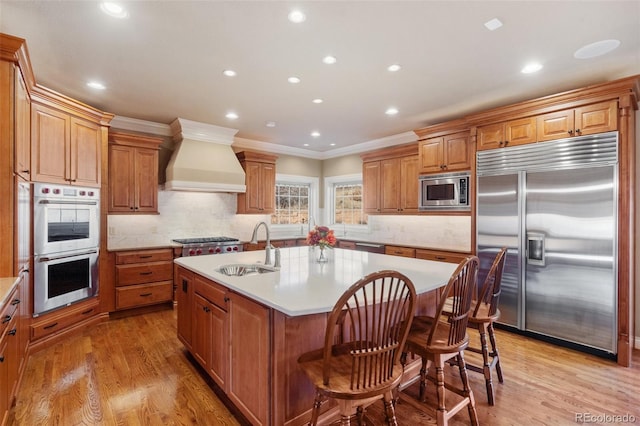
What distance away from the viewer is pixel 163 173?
15.9 feet

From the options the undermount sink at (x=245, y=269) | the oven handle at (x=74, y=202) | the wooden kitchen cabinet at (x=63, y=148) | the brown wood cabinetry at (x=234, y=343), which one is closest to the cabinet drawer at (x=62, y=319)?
the oven handle at (x=74, y=202)

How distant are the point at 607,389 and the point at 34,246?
5137mm

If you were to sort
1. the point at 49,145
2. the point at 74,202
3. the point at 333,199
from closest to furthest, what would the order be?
the point at 49,145
the point at 74,202
the point at 333,199

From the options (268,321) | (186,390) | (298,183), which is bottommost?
(186,390)

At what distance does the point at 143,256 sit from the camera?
4148mm

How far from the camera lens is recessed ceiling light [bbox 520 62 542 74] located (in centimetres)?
274

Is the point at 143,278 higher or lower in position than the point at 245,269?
lower

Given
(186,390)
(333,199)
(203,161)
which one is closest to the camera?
(186,390)

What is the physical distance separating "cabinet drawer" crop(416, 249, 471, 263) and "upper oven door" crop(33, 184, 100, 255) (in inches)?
166

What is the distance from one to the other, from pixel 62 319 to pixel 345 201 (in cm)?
487

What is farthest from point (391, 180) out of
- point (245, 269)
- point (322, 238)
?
point (245, 269)

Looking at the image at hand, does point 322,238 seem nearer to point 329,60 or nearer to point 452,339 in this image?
point 452,339

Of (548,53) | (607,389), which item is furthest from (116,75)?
(607,389)

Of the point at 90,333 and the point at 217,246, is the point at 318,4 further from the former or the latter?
the point at 90,333
